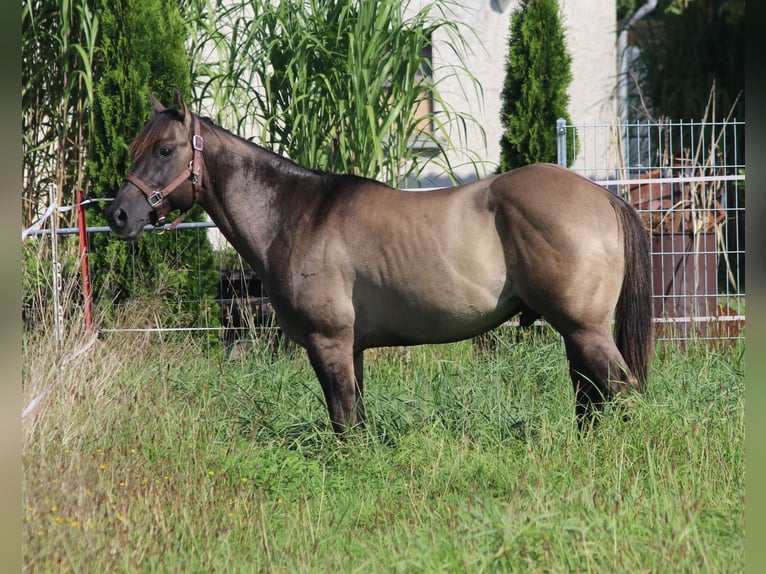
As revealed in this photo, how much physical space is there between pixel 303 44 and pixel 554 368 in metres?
3.03

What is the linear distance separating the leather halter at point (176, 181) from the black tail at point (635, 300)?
2.10m

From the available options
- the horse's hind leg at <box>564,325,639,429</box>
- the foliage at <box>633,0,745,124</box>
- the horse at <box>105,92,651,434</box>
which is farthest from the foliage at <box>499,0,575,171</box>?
the foliage at <box>633,0,745,124</box>

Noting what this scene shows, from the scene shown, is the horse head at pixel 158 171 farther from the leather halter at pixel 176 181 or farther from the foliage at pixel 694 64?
the foliage at pixel 694 64

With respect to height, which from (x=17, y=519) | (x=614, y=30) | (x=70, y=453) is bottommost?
(x=70, y=453)

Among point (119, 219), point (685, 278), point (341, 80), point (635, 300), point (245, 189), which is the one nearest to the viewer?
point (635, 300)

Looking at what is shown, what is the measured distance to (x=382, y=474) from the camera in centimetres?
373

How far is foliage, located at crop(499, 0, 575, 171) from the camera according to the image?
301 inches

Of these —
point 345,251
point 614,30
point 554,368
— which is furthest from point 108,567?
point 614,30

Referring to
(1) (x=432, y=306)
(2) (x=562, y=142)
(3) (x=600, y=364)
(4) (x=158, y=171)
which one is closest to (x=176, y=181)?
(4) (x=158, y=171)

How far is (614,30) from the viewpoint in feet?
41.3

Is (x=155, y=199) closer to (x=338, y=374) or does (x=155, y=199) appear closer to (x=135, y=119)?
(x=338, y=374)

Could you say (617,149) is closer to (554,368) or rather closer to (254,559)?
(554,368)

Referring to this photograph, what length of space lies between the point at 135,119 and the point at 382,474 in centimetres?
454

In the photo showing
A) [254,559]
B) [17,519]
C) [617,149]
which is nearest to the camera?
[17,519]
